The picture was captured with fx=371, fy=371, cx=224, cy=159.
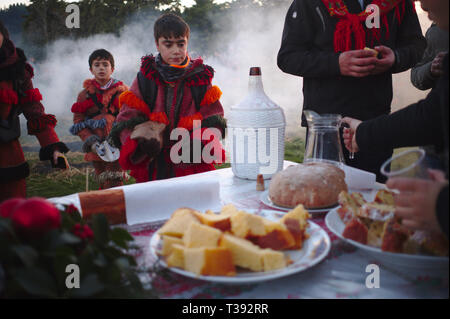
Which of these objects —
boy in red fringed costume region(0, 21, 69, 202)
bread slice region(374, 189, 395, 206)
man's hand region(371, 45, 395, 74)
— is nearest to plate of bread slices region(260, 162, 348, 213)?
bread slice region(374, 189, 395, 206)

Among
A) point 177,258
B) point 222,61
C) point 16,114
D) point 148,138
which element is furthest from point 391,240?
point 222,61

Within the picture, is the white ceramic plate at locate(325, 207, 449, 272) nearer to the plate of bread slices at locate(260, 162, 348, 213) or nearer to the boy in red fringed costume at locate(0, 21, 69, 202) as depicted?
the plate of bread slices at locate(260, 162, 348, 213)

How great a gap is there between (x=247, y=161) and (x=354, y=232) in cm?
75

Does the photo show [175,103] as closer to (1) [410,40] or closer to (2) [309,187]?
(2) [309,187]

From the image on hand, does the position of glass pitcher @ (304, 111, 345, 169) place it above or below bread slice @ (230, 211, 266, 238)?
above

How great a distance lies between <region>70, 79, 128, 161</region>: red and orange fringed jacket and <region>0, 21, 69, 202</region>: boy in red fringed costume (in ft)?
5.25

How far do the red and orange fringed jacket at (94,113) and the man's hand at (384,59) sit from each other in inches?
97.5

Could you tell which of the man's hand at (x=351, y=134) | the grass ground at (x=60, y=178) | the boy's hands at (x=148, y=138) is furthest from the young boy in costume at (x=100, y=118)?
the man's hand at (x=351, y=134)

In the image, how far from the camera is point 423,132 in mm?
1140

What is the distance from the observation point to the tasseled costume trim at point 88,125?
11.6 ft

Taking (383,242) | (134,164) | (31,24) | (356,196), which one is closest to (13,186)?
(134,164)

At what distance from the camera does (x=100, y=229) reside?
686 mm

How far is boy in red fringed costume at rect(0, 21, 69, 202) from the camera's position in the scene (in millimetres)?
1792

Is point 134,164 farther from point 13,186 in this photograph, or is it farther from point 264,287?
point 264,287
